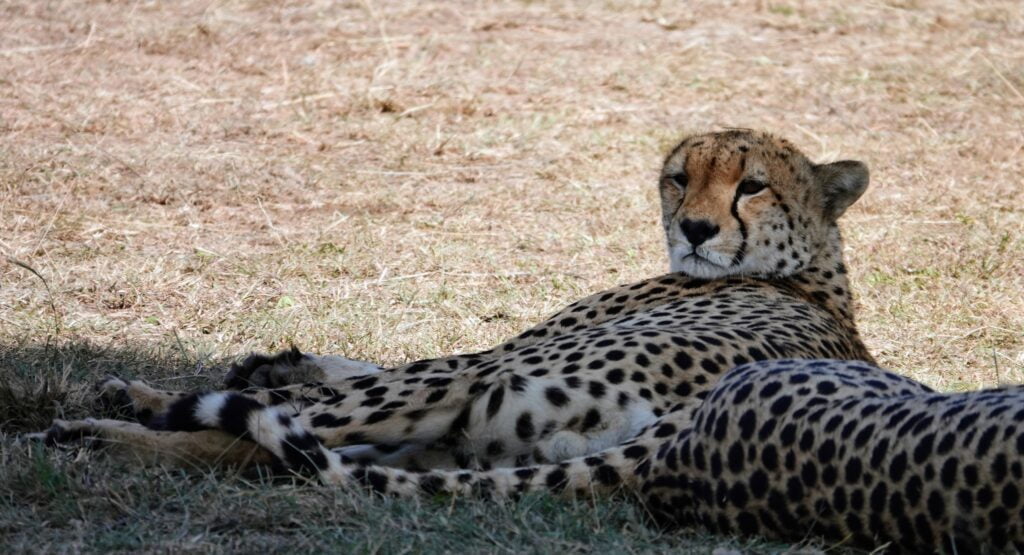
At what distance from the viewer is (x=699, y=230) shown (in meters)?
3.87

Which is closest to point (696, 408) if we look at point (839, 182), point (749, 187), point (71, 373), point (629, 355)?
point (629, 355)

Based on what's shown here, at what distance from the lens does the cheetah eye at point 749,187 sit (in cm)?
392

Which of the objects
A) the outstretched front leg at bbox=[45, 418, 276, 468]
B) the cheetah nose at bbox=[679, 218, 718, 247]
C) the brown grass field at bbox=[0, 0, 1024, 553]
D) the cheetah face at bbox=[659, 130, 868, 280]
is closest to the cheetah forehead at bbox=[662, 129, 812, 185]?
the cheetah face at bbox=[659, 130, 868, 280]

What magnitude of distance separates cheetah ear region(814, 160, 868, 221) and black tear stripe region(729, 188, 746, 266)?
0.34 meters

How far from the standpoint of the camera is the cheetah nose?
387cm

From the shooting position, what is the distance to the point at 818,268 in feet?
13.3

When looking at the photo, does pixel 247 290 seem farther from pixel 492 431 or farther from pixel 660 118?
pixel 660 118

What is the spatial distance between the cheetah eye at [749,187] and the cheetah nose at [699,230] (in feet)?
0.44

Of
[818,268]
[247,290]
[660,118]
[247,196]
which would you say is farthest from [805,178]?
[660,118]

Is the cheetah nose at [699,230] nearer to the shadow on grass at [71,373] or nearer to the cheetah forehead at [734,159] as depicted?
the cheetah forehead at [734,159]

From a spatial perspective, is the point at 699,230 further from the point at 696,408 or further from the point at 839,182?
the point at 696,408

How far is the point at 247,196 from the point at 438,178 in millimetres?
857

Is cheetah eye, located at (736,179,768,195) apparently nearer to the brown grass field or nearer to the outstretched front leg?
the brown grass field

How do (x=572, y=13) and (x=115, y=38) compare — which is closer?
(x=115, y=38)
